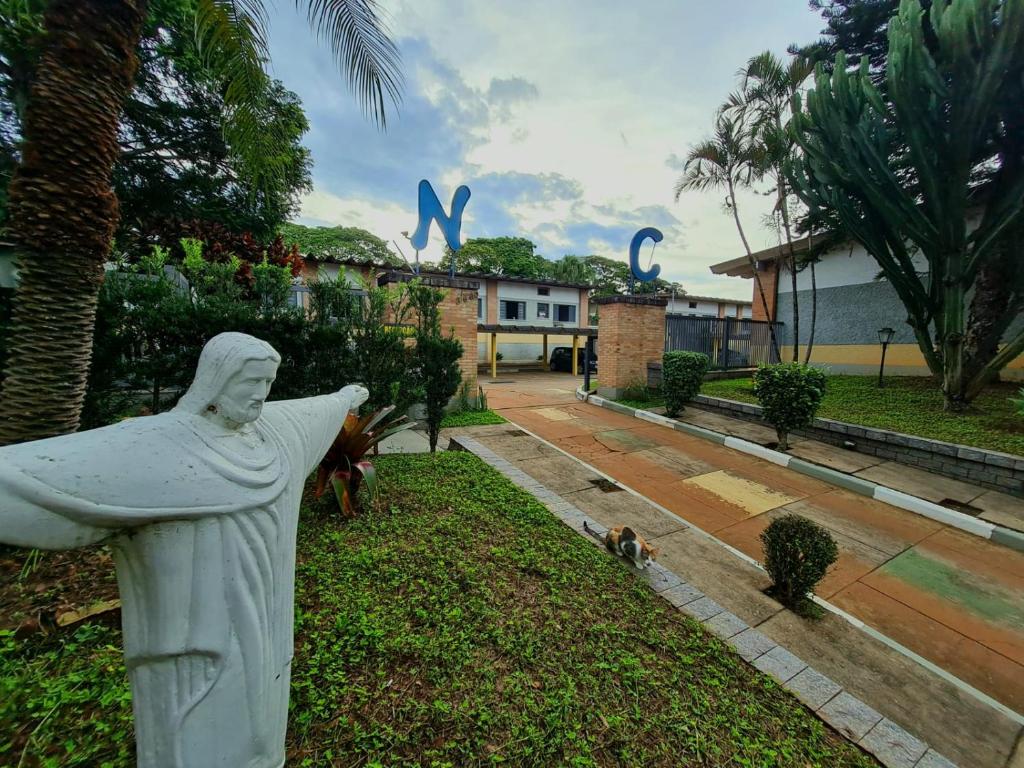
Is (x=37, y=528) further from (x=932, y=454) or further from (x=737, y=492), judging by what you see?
(x=932, y=454)

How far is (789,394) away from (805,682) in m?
5.27

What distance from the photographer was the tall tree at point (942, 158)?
582 centimetres

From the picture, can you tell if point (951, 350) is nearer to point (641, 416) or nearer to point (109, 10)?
point (641, 416)

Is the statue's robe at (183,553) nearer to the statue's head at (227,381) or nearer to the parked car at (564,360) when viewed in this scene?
the statue's head at (227,381)

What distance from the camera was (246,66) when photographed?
418 centimetres

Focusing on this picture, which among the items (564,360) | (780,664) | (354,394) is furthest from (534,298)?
(780,664)

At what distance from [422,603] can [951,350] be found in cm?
968

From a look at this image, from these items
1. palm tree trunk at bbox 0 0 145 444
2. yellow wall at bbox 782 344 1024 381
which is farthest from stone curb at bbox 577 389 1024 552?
palm tree trunk at bbox 0 0 145 444

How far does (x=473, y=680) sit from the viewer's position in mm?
2020

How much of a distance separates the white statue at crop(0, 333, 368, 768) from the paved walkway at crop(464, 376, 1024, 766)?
311 centimetres

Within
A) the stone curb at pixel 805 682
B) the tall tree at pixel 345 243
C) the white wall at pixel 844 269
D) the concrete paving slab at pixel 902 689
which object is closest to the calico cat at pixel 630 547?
the stone curb at pixel 805 682

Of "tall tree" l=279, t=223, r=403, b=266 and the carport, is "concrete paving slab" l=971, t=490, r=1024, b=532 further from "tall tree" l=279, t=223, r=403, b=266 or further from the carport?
"tall tree" l=279, t=223, r=403, b=266

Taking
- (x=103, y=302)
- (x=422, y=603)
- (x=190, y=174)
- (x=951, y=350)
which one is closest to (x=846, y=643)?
(x=422, y=603)

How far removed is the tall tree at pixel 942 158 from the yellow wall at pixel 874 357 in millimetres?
3050
